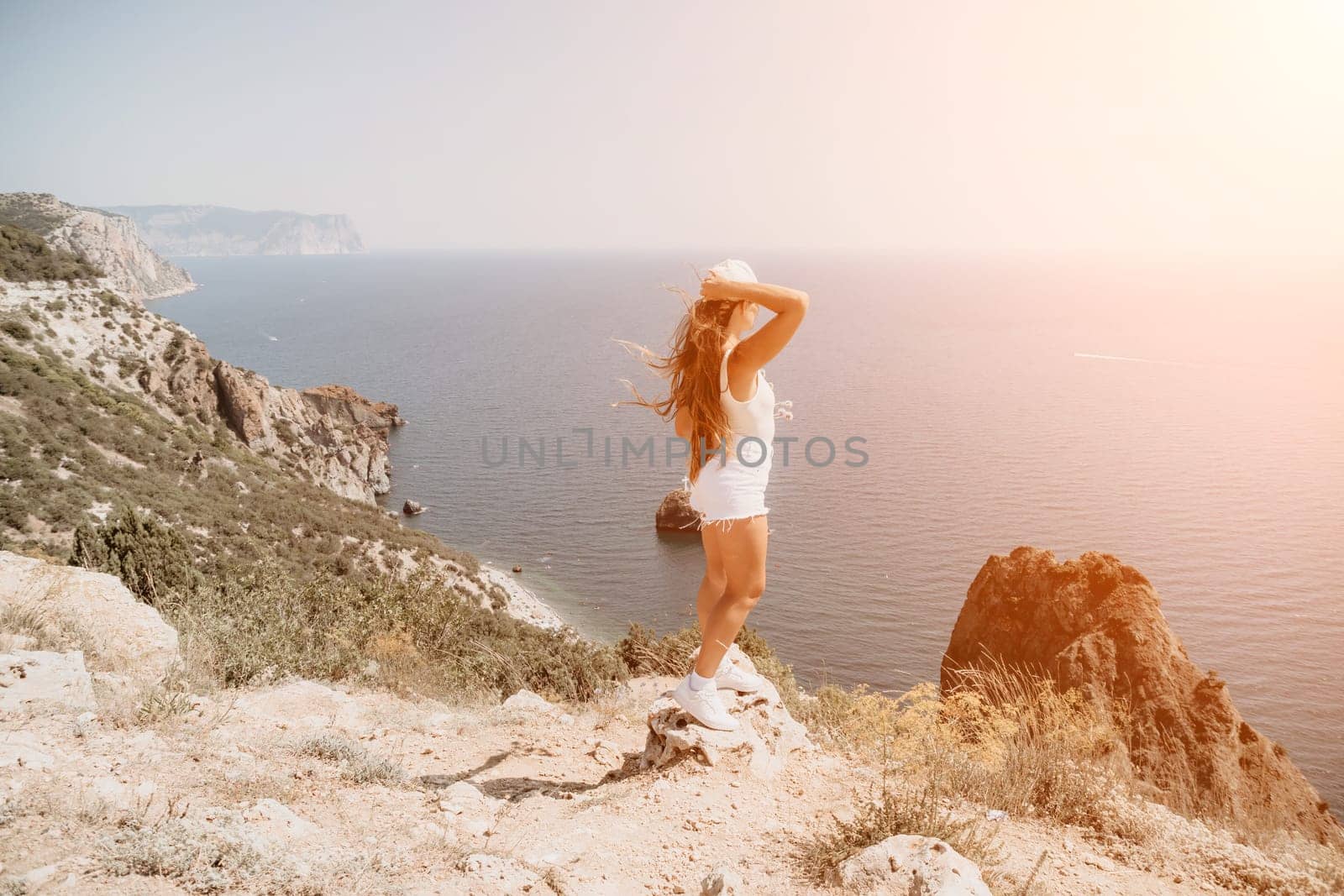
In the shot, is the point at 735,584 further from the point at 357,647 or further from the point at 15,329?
the point at 15,329

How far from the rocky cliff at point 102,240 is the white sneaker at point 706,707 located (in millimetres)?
48103

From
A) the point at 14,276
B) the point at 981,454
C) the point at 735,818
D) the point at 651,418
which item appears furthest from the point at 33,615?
the point at 651,418

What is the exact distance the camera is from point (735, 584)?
4.00m

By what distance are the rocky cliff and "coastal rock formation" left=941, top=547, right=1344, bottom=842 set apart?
1843 inches

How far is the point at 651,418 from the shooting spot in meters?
63.8

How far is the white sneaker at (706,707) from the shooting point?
14.3ft

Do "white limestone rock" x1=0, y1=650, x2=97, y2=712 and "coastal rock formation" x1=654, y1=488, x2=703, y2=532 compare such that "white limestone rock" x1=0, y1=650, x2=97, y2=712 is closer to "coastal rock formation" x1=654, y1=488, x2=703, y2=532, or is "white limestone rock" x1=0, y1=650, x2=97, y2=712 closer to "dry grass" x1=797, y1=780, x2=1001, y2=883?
"dry grass" x1=797, y1=780, x2=1001, y2=883

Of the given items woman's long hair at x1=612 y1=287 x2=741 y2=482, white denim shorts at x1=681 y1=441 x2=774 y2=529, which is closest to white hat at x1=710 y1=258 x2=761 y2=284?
woman's long hair at x1=612 y1=287 x2=741 y2=482

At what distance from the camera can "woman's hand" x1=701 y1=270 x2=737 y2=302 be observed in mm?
3430

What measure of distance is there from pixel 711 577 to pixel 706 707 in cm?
82

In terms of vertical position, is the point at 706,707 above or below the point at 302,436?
above

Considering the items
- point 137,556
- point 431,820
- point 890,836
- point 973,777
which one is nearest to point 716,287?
point 890,836

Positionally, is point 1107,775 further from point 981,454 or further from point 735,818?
point 981,454

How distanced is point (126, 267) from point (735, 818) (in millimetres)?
173284
